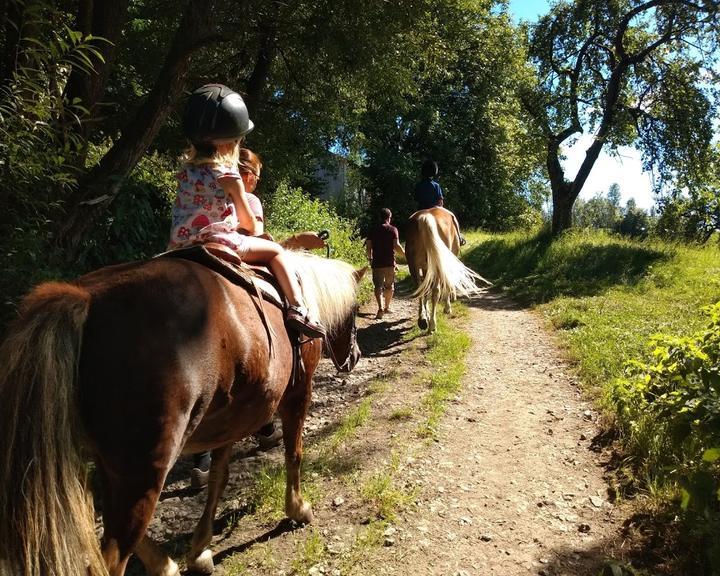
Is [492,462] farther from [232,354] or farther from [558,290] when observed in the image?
[558,290]

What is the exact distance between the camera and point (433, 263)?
8.27m

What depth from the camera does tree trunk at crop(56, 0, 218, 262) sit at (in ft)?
16.3

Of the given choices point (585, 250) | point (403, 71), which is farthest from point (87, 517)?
point (585, 250)

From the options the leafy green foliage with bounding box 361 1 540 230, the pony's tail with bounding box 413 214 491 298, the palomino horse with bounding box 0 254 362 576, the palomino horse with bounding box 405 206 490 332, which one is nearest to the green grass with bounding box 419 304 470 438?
the palomino horse with bounding box 405 206 490 332

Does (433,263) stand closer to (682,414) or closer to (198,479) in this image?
(682,414)

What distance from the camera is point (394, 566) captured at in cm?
306

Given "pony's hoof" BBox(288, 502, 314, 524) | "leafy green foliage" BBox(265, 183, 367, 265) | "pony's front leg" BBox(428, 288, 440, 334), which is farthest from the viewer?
"leafy green foliage" BBox(265, 183, 367, 265)

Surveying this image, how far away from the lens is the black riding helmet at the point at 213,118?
2824 millimetres

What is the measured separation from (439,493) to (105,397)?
108 inches

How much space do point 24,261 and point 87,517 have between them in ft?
10.1

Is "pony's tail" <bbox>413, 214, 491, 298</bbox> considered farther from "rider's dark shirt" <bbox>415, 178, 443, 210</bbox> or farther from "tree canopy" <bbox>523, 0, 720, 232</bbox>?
"tree canopy" <bbox>523, 0, 720, 232</bbox>

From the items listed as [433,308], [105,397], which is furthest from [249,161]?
[433,308]

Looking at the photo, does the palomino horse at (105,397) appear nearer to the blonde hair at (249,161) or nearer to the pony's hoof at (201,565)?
the pony's hoof at (201,565)

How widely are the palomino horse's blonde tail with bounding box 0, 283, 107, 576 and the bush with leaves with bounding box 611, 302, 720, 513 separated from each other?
268cm
